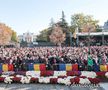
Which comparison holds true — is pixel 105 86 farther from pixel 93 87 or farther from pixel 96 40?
pixel 96 40

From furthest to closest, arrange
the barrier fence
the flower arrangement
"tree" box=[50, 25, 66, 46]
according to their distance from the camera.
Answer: "tree" box=[50, 25, 66, 46] → the barrier fence → the flower arrangement

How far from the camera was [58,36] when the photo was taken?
86500 millimetres

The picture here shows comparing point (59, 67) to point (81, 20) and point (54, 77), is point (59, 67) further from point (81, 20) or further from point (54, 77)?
point (81, 20)

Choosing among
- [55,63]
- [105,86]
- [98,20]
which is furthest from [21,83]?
[98,20]

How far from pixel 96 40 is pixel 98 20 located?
26.4 meters

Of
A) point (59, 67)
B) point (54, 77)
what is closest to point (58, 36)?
point (59, 67)

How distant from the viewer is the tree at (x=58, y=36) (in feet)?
283

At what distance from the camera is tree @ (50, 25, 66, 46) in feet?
283

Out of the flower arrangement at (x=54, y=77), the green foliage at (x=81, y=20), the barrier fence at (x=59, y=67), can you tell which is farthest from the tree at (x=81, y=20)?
the flower arrangement at (x=54, y=77)

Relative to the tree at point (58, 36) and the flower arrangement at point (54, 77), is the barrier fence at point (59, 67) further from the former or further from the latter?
the tree at point (58, 36)

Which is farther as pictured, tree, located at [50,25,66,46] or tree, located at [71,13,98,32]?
tree, located at [71,13,98,32]

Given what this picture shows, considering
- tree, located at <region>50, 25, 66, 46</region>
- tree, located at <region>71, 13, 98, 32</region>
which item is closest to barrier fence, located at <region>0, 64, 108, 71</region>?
tree, located at <region>50, 25, 66, 46</region>

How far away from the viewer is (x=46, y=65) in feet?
79.6

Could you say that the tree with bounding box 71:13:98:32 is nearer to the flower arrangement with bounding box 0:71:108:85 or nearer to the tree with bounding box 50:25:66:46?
the tree with bounding box 50:25:66:46
